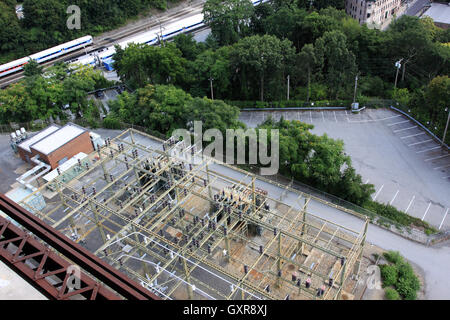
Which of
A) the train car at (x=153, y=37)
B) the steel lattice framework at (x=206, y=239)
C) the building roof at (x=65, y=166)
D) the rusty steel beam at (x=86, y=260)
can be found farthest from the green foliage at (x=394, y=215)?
the train car at (x=153, y=37)

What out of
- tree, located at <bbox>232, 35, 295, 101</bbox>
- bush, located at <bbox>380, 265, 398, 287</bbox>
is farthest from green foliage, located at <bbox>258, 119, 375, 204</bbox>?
tree, located at <bbox>232, 35, 295, 101</bbox>

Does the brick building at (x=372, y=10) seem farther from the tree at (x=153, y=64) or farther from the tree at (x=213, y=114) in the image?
the tree at (x=213, y=114)

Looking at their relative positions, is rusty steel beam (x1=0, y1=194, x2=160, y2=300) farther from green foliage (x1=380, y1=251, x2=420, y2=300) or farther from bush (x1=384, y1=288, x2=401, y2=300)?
green foliage (x1=380, y1=251, x2=420, y2=300)

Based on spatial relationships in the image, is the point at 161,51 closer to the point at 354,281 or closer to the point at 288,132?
the point at 288,132

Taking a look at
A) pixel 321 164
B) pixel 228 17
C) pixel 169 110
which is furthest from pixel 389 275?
pixel 228 17

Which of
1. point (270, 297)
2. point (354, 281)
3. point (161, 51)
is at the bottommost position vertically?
point (354, 281)

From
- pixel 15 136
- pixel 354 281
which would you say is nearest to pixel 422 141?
pixel 354 281
